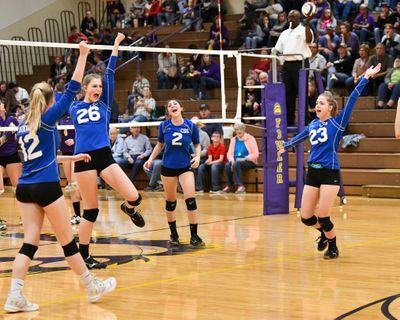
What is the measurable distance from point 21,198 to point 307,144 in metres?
10.5

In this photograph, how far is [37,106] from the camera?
6.07m

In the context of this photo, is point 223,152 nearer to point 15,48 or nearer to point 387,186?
point 387,186

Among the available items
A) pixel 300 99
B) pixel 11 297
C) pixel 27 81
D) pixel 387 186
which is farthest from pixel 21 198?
pixel 27 81

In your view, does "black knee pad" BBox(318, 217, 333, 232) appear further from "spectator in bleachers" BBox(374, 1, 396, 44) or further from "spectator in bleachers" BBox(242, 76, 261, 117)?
"spectator in bleachers" BBox(374, 1, 396, 44)

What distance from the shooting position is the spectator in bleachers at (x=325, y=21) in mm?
18391

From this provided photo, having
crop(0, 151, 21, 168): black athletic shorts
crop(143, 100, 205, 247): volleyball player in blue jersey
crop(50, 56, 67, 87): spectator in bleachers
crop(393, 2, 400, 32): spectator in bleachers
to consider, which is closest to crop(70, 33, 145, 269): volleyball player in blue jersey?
crop(143, 100, 205, 247): volleyball player in blue jersey

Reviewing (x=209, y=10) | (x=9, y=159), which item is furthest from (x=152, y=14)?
(x=9, y=159)

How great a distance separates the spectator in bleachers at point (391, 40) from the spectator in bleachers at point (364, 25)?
0.86 meters

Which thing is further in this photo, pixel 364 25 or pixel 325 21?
pixel 325 21

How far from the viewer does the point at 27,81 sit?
22.3 metres

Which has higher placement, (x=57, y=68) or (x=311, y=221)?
(x=57, y=68)

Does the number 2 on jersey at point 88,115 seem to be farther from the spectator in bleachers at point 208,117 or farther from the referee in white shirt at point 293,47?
the spectator in bleachers at point 208,117

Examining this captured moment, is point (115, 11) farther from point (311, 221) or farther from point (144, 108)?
point (311, 221)

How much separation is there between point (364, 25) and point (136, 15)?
779 cm
